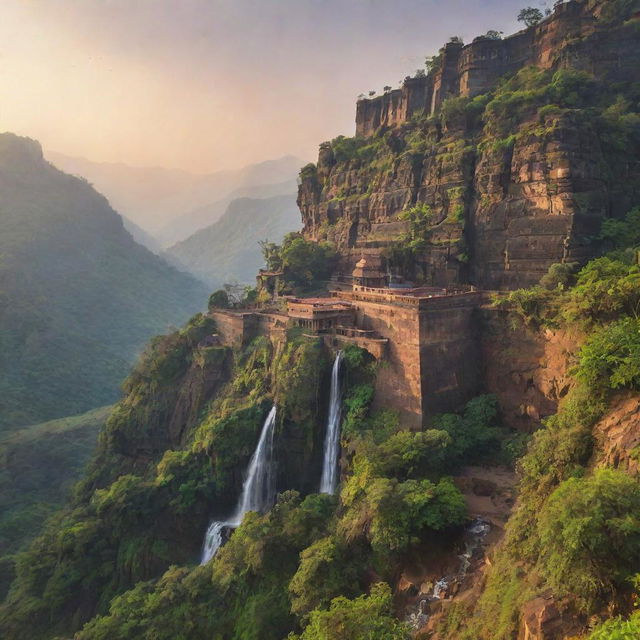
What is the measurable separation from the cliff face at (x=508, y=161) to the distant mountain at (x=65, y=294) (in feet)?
131

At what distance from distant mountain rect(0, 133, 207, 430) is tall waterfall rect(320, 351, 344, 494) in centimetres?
3970

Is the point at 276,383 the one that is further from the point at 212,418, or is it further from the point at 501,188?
the point at 501,188

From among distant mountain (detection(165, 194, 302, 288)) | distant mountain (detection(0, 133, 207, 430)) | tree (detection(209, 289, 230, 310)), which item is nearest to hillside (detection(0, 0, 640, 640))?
tree (detection(209, 289, 230, 310))

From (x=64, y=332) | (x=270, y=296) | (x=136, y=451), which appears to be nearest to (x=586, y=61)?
(x=270, y=296)

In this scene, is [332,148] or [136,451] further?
[332,148]

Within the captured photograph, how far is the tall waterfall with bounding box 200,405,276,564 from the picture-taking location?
25.7 meters

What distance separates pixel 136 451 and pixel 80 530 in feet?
29.3

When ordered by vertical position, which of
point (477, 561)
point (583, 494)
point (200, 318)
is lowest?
point (477, 561)

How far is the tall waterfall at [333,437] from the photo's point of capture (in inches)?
953

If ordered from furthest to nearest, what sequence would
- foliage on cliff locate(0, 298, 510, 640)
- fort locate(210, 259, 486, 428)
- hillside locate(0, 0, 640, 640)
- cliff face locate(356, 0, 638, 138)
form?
cliff face locate(356, 0, 638, 138) → fort locate(210, 259, 486, 428) → foliage on cliff locate(0, 298, 510, 640) → hillside locate(0, 0, 640, 640)

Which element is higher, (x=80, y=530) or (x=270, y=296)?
(x=270, y=296)

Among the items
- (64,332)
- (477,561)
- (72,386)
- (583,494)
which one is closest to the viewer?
(583,494)

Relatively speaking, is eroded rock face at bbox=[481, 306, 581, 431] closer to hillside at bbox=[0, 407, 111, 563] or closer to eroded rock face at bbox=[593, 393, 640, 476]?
eroded rock face at bbox=[593, 393, 640, 476]

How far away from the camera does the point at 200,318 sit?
122ft
